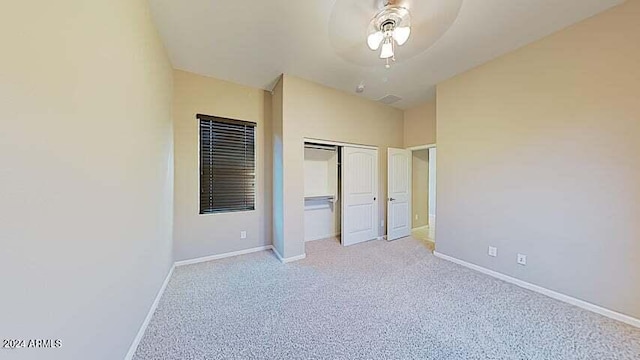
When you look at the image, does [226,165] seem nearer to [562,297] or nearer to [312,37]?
[312,37]

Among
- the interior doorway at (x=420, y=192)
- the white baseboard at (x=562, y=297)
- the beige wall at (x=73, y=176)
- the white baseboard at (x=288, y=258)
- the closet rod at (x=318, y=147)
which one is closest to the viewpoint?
the beige wall at (x=73, y=176)

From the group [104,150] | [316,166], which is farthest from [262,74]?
[104,150]

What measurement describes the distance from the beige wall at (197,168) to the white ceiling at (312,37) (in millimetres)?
249

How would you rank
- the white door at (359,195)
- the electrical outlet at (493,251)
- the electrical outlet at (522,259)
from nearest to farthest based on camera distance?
the electrical outlet at (522,259) → the electrical outlet at (493,251) → the white door at (359,195)

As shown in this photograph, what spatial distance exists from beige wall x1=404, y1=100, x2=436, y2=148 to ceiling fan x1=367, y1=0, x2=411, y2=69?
2.58 metres

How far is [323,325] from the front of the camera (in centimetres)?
199

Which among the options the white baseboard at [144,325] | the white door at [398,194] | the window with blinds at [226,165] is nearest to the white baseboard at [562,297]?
the white door at [398,194]

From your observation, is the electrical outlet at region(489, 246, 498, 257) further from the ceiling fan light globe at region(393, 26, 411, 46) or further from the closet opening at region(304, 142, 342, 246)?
the ceiling fan light globe at region(393, 26, 411, 46)

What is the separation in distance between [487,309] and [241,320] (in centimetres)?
242

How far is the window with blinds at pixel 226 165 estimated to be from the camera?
352 cm

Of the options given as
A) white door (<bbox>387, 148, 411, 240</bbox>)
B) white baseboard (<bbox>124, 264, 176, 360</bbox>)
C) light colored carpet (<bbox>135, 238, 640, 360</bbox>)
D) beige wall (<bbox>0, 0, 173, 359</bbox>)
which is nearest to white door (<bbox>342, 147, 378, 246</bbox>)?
white door (<bbox>387, 148, 411, 240</bbox>)

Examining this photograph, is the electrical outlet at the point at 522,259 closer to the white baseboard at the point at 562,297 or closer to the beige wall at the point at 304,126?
the white baseboard at the point at 562,297

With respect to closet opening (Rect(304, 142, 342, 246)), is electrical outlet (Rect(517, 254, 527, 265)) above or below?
below

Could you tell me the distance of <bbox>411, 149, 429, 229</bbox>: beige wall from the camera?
219 inches
